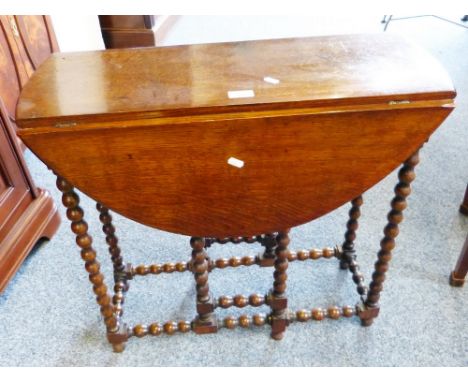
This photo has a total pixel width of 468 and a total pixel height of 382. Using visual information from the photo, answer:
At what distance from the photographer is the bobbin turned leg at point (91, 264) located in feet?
3.25

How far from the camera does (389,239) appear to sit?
45.8 inches

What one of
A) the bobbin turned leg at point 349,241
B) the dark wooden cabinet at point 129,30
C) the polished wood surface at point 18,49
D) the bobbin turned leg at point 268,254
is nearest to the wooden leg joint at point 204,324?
the bobbin turned leg at point 268,254

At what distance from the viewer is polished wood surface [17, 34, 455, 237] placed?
87cm

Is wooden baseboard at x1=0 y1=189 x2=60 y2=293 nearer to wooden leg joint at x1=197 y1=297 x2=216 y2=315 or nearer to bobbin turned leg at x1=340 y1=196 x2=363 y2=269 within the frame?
wooden leg joint at x1=197 y1=297 x2=216 y2=315

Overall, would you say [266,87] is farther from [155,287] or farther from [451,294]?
[451,294]

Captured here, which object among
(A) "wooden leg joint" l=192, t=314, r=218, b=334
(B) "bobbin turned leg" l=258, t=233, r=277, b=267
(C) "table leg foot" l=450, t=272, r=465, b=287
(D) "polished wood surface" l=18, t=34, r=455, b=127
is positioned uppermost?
(D) "polished wood surface" l=18, t=34, r=455, b=127

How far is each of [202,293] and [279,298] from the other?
225mm

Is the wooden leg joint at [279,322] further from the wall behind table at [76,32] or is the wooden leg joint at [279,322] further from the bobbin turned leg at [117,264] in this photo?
the wall behind table at [76,32]

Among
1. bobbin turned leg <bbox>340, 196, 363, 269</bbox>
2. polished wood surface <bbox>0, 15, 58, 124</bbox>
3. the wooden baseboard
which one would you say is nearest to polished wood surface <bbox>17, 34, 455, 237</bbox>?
bobbin turned leg <bbox>340, 196, 363, 269</bbox>

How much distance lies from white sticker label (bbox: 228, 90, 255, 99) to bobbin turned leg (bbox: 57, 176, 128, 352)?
0.41m

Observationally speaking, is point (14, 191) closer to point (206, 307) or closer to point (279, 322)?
point (206, 307)

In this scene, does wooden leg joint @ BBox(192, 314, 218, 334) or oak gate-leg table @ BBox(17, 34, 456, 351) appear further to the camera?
wooden leg joint @ BBox(192, 314, 218, 334)

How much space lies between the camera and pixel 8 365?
1284mm

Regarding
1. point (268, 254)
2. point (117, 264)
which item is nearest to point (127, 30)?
point (117, 264)
